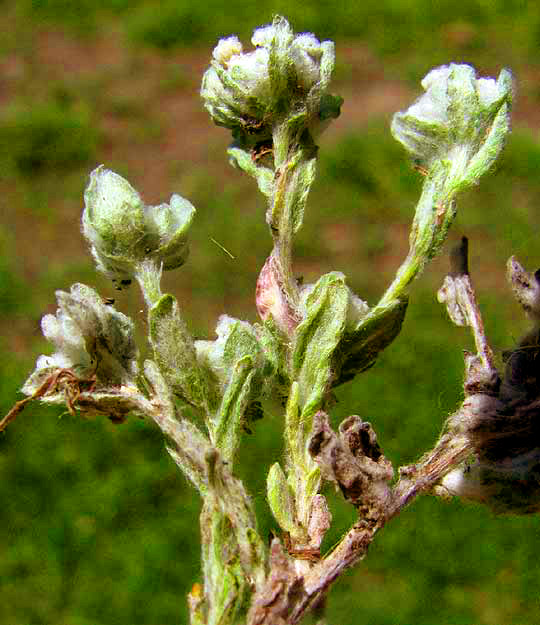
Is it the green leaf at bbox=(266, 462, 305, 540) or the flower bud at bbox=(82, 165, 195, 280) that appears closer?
the green leaf at bbox=(266, 462, 305, 540)

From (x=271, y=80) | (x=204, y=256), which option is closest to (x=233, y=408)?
(x=271, y=80)

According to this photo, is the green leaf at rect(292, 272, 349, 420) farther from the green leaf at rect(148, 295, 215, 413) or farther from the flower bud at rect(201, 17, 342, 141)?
the flower bud at rect(201, 17, 342, 141)

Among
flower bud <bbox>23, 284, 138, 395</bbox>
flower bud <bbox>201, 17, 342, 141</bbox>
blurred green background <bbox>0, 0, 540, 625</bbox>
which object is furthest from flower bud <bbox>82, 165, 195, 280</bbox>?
blurred green background <bbox>0, 0, 540, 625</bbox>

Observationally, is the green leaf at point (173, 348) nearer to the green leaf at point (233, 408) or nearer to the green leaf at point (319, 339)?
the green leaf at point (233, 408)

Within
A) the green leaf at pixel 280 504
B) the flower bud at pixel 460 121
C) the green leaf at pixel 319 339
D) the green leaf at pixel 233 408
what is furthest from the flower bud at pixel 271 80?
the green leaf at pixel 280 504

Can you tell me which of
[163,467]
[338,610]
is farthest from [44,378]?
[163,467]

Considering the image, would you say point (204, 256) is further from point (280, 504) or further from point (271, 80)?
point (280, 504)
